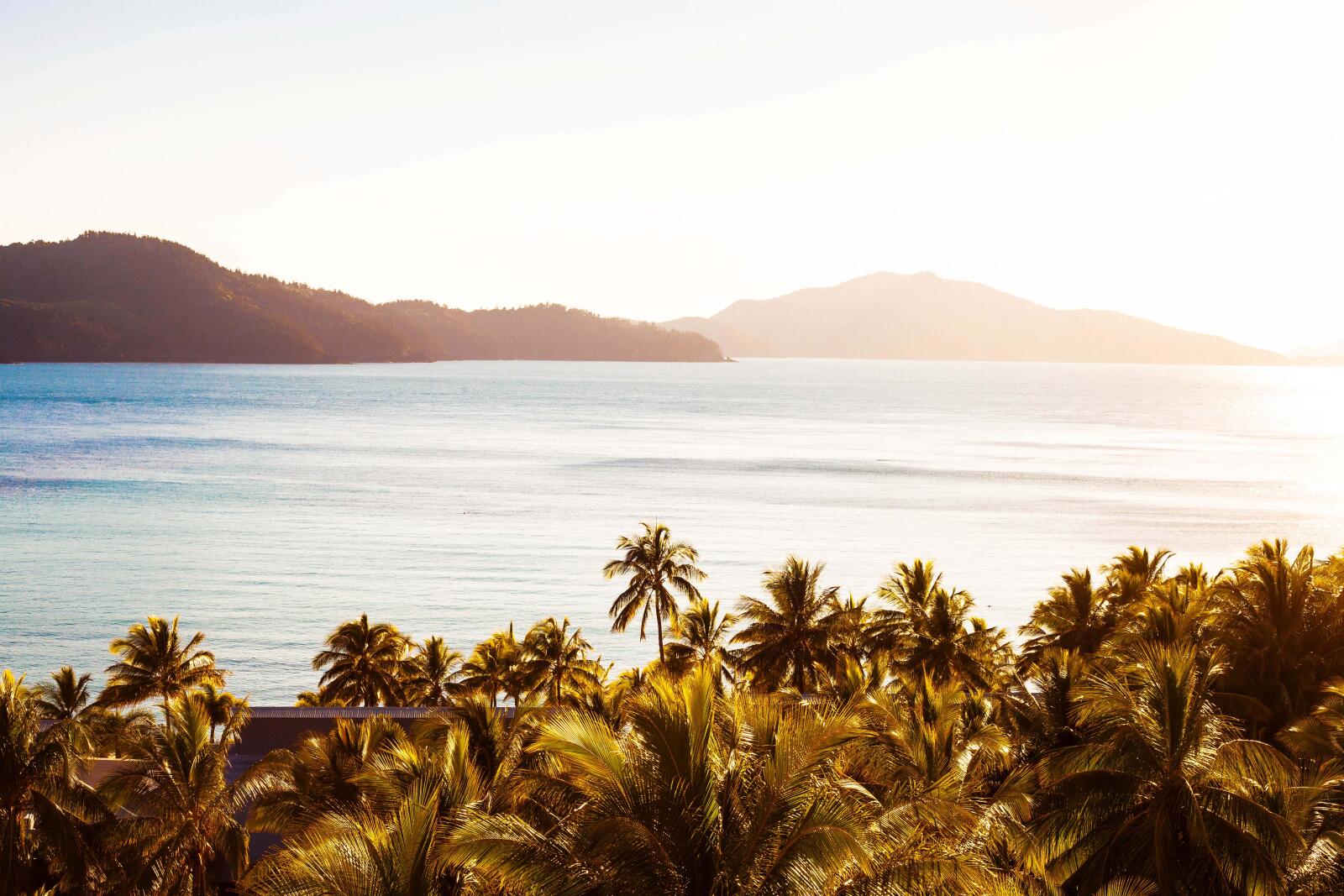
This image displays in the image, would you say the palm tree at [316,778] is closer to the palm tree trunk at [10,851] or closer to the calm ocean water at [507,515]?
the palm tree trunk at [10,851]

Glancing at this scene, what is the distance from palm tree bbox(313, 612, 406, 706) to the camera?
36156mm

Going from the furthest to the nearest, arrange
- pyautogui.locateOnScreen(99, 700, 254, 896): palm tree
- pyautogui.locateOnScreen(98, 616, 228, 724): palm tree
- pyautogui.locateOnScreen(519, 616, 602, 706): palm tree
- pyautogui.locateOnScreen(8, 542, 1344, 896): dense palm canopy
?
1. pyautogui.locateOnScreen(519, 616, 602, 706): palm tree
2. pyautogui.locateOnScreen(98, 616, 228, 724): palm tree
3. pyautogui.locateOnScreen(99, 700, 254, 896): palm tree
4. pyautogui.locateOnScreen(8, 542, 1344, 896): dense palm canopy

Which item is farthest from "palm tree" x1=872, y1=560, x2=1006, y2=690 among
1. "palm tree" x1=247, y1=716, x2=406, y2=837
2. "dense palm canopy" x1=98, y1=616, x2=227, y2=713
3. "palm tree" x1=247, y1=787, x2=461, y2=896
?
"palm tree" x1=247, y1=787, x2=461, y2=896

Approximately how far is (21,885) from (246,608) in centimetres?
5136

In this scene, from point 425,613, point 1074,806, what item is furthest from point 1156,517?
point 1074,806

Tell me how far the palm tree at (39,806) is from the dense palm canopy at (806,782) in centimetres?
4

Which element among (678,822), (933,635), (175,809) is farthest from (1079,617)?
(678,822)

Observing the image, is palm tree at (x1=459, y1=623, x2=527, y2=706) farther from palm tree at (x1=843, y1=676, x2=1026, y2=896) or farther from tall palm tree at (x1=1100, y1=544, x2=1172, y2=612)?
tall palm tree at (x1=1100, y1=544, x2=1172, y2=612)

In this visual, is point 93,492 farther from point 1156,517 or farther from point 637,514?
point 1156,517

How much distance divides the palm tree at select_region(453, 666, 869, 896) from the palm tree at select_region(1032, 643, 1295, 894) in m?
6.01

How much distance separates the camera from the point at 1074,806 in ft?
43.8

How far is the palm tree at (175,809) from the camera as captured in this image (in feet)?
54.1

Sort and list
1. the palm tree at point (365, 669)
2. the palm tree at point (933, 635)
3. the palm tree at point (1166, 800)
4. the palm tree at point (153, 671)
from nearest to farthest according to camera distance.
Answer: the palm tree at point (1166, 800) → the palm tree at point (933, 635) → the palm tree at point (153, 671) → the palm tree at point (365, 669)

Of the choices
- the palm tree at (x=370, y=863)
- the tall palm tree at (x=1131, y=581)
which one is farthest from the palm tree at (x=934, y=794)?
the tall palm tree at (x=1131, y=581)
